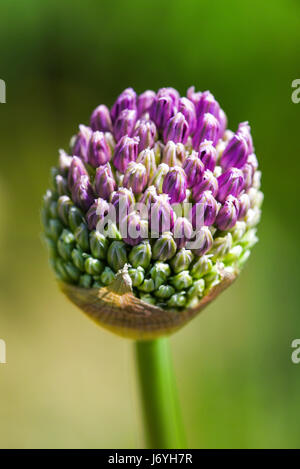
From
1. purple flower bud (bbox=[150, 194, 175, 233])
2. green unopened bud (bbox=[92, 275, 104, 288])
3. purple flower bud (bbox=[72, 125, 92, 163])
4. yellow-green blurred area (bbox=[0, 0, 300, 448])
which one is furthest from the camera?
yellow-green blurred area (bbox=[0, 0, 300, 448])

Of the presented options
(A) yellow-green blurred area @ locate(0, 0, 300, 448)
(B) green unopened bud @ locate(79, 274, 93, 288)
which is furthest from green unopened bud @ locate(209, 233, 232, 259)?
(A) yellow-green blurred area @ locate(0, 0, 300, 448)

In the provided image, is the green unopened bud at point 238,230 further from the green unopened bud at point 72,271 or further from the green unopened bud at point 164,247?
the green unopened bud at point 72,271

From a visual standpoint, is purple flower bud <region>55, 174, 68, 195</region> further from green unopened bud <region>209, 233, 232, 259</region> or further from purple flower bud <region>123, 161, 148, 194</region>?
green unopened bud <region>209, 233, 232, 259</region>

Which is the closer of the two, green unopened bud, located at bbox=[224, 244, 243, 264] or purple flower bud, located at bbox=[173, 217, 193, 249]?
purple flower bud, located at bbox=[173, 217, 193, 249]

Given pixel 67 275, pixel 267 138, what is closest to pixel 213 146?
pixel 67 275

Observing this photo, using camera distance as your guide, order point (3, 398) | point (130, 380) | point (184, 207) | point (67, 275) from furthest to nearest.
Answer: point (130, 380), point (3, 398), point (67, 275), point (184, 207)

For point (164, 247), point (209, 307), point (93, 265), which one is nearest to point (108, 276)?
point (93, 265)

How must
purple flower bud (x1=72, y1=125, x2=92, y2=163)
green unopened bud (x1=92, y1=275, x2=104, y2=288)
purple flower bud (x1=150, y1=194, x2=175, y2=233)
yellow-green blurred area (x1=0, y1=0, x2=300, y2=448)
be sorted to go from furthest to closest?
yellow-green blurred area (x1=0, y1=0, x2=300, y2=448)
purple flower bud (x1=72, y1=125, x2=92, y2=163)
green unopened bud (x1=92, y1=275, x2=104, y2=288)
purple flower bud (x1=150, y1=194, x2=175, y2=233)

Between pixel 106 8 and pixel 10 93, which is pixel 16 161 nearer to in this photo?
pixel 10 93
